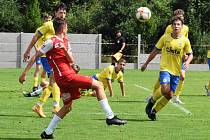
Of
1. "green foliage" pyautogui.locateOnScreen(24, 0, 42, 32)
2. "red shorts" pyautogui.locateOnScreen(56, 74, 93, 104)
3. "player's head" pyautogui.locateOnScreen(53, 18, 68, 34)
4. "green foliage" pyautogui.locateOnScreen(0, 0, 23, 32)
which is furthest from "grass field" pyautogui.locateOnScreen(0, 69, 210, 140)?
"green foliage" pyautogui.locateOnScreen(0, 0, 23, 32)

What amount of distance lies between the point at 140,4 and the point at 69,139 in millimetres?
35100

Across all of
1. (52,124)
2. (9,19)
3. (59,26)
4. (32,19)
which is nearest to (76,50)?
(32,19)

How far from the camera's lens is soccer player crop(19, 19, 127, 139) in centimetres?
974

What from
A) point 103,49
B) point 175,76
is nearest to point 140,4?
point 103,49

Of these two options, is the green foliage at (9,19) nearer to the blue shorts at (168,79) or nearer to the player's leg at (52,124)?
the blue shorts at (168,79)

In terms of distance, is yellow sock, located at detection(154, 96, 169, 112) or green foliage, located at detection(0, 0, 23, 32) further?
green foliage, located at detection(0, 0, 23, 32)

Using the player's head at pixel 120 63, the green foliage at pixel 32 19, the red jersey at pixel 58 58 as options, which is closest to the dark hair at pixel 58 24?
the red jersey at pixel 58 58

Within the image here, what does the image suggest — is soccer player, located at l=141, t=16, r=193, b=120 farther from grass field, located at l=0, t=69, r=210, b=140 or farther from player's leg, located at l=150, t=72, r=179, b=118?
grass field, located at l=0, t=69, r=210, b=140

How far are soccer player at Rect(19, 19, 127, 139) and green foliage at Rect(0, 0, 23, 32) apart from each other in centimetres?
3667

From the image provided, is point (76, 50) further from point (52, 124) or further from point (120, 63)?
point (52, 124)

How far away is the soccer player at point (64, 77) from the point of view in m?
9.74

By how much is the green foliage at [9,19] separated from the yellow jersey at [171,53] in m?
34.0

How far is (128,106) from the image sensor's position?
1549cm

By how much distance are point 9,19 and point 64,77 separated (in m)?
37.4
